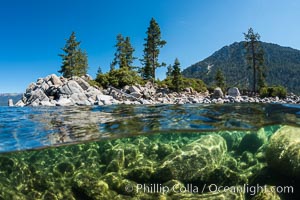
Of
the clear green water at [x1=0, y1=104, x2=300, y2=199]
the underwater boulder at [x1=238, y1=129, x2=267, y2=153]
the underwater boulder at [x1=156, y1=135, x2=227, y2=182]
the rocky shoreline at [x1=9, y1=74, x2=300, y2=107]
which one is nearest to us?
the clear green water at [x1=0, y1=104, x2=300, y2=199]

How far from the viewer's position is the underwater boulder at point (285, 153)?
23.5ft

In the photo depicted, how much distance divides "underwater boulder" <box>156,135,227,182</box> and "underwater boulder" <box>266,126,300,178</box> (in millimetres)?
1363

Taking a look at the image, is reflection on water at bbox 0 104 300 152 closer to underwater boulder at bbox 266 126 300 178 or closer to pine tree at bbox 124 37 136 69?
underwater boulder at bbox 266 126 300 178

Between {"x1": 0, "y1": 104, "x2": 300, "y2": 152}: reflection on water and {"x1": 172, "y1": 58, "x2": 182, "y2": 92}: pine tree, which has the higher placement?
{"x1": 172, "y1": 58, "x2": 182, "y2": 92}: pine tree

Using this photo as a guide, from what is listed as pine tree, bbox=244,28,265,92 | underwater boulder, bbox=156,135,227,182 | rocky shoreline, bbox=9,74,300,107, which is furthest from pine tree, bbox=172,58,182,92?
underwater boulder, bbox=156,135,227,182

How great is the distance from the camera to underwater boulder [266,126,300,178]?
717 centimetres

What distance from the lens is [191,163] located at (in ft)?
23.6

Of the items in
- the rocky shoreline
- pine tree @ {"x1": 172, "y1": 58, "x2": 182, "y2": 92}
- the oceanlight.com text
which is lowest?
the oceanlight.com text

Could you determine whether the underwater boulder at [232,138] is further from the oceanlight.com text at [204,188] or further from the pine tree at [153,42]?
the pine tree at [153,42]

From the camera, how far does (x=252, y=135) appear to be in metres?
9.24

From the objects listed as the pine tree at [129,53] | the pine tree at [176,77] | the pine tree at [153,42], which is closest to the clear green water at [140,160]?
the pine tree at [176,77]

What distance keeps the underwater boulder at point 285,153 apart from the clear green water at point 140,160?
7 centimetres

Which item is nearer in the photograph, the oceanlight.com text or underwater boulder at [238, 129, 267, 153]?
the oceanlight.com text

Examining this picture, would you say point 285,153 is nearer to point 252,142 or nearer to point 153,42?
point 252,142
